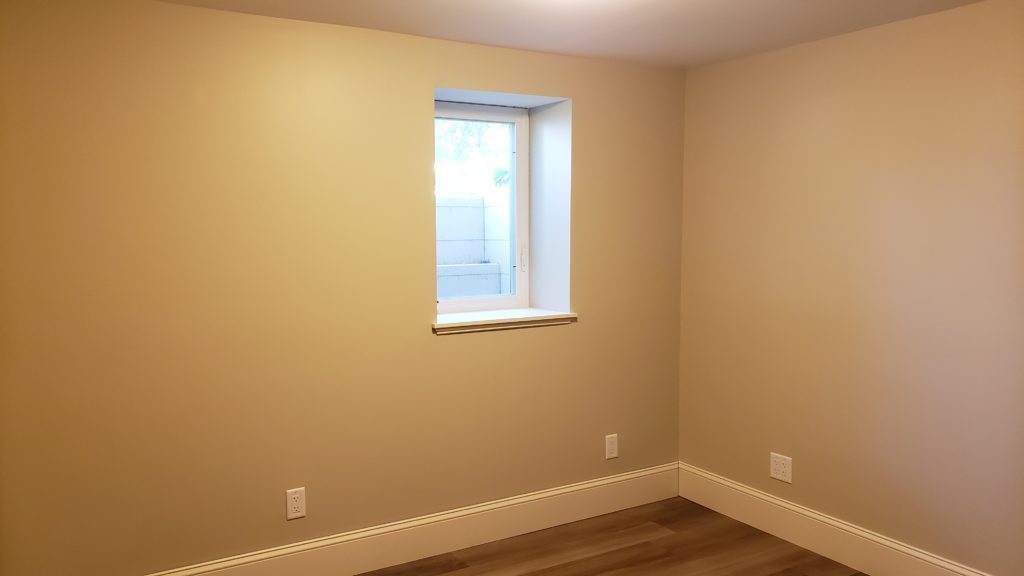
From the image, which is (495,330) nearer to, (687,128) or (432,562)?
(432,562)

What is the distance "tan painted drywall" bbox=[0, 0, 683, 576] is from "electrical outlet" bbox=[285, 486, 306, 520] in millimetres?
28

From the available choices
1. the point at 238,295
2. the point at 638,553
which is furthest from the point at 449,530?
the point at 238,295

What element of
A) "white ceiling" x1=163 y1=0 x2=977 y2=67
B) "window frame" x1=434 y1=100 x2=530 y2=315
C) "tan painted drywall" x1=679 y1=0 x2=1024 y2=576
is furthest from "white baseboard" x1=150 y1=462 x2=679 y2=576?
"white ceiling" x1=163 y1=0 x2=977 y2=67

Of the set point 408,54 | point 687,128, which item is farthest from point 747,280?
point 408,54

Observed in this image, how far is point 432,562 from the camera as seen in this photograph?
297 cm

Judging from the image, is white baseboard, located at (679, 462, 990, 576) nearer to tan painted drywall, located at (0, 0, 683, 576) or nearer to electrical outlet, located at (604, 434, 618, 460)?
electrical outlet, located at (604, 434, 618, 460)

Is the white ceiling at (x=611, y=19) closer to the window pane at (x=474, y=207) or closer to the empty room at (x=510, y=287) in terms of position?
the empty room at (x=510, y=287)

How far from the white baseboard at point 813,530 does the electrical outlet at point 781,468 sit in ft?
0.33

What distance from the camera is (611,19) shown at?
262 cm

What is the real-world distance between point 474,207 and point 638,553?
67.6 inches

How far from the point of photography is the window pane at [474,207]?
3346 millimetres

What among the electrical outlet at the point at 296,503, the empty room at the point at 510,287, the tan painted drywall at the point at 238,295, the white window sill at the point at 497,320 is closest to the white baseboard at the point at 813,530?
the empty room at the point at 510,287

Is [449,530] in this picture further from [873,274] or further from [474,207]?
[873,274]

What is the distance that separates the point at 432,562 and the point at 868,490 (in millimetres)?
1780
